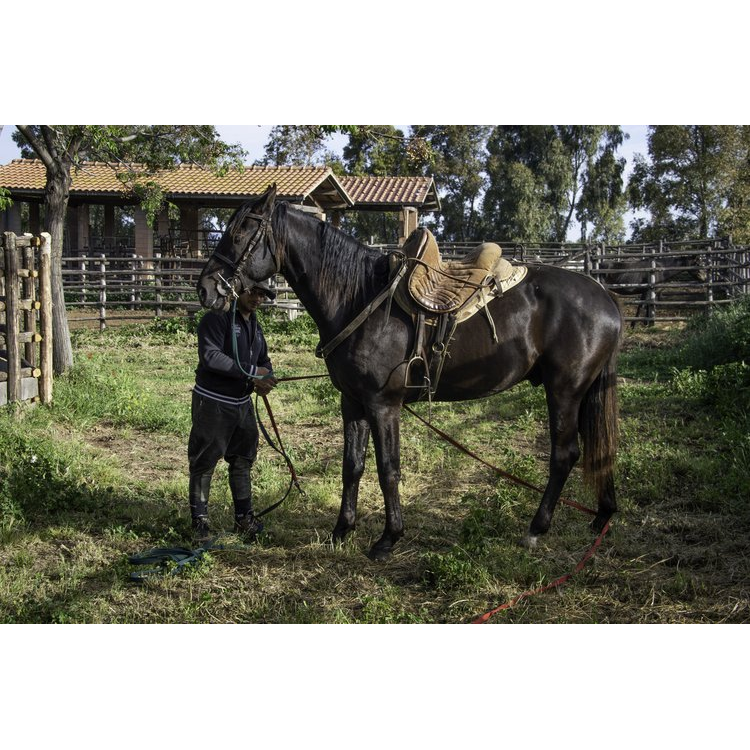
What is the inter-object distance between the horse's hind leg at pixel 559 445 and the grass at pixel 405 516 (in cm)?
25

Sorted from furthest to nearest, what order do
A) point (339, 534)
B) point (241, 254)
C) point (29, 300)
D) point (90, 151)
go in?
point (90, 151) → point (29, 300) → point (339, 534) → point (241, 254)

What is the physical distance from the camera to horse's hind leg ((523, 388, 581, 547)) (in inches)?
187

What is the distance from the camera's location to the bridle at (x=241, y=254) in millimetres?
4188

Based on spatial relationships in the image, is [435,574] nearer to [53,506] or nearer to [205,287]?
[205,287]

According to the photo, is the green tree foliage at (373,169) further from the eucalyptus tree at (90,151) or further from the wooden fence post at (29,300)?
the wooden fence post at (29,300)

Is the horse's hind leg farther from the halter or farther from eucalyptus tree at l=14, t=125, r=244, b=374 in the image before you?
eucalyptus tree at l=14, t=125, r=244, b=374

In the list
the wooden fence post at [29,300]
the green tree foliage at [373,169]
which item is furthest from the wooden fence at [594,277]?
the green tree foliage at [373,169]

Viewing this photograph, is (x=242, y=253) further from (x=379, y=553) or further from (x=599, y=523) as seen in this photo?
(x=599, y=523)

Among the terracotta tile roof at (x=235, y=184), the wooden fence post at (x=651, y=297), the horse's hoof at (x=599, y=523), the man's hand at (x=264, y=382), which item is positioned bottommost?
the horse's hoof at (x=599, y=523)

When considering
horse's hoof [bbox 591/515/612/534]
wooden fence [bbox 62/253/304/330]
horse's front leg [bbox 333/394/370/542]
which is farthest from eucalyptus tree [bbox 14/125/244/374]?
horse's hoof [bbox 591/515/612/534]

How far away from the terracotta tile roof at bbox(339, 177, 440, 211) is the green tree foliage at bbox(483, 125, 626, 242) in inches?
417

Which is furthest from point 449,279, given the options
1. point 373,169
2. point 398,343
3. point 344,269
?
point 373,169

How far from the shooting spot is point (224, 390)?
182 inches

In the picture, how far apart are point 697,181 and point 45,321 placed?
2663 centimetres
